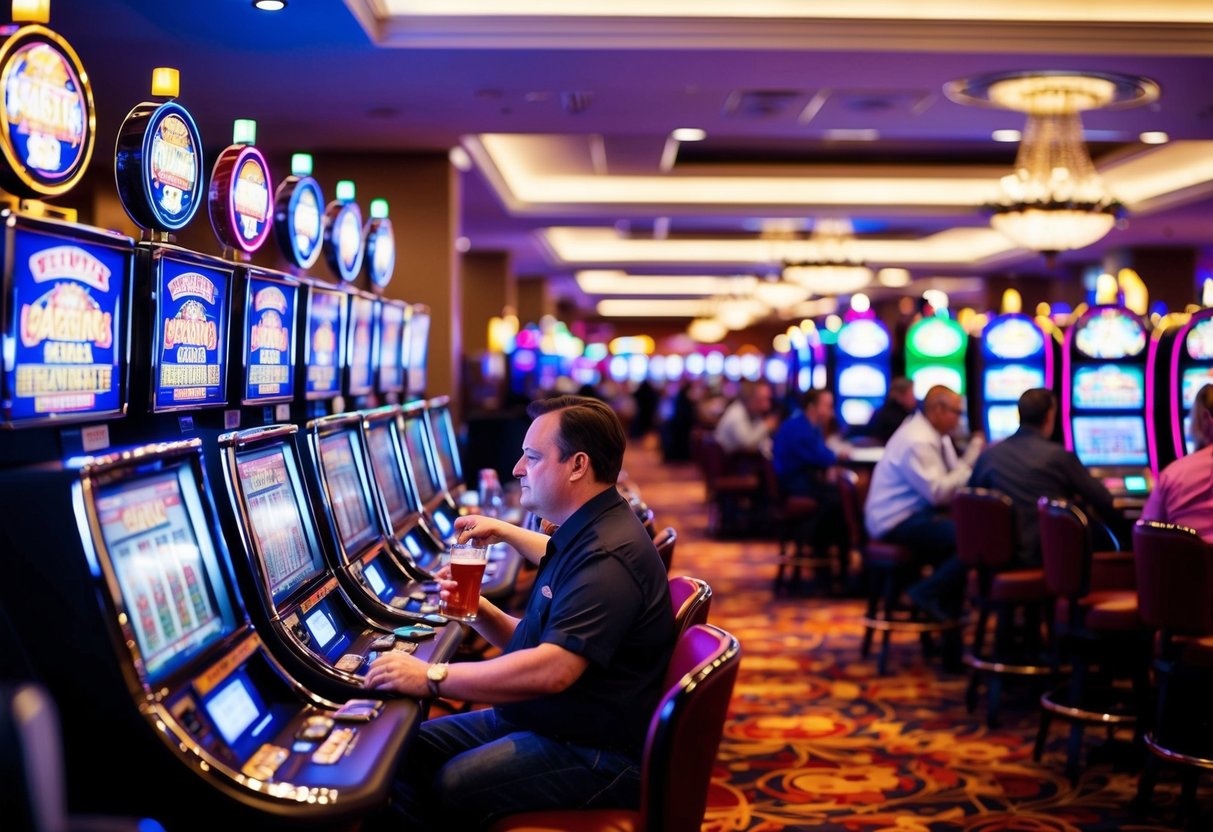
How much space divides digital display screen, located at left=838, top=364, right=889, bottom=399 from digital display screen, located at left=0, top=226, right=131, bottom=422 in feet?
26.4

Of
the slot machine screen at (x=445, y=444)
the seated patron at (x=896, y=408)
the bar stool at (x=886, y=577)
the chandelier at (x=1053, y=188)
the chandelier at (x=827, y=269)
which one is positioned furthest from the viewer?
the chandelier at (x=827, y=269)

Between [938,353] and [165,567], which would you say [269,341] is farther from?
[938,353]

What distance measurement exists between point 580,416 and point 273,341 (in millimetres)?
1171

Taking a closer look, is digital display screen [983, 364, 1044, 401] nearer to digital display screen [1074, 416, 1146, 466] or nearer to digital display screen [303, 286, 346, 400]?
digital display screen [1074, 416, 1146, 466]

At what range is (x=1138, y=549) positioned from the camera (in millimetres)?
3824

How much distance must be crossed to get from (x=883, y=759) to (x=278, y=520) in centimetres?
261

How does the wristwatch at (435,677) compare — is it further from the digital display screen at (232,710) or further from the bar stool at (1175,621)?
the bar stool at (1175,621)

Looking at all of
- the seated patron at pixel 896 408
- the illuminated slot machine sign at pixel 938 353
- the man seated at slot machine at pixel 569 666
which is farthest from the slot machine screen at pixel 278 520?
the illuminated slot machine sign at pixel 938 353

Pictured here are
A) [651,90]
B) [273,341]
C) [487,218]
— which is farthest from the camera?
[487,218]

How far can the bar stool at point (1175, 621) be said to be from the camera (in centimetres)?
362

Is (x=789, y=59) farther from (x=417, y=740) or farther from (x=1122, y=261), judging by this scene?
(x=1122, y=261)

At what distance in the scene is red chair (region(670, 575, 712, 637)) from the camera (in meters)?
2.50

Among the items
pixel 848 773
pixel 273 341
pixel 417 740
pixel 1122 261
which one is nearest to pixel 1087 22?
pixel 848 773

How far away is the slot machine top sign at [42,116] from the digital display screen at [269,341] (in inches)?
36.0
